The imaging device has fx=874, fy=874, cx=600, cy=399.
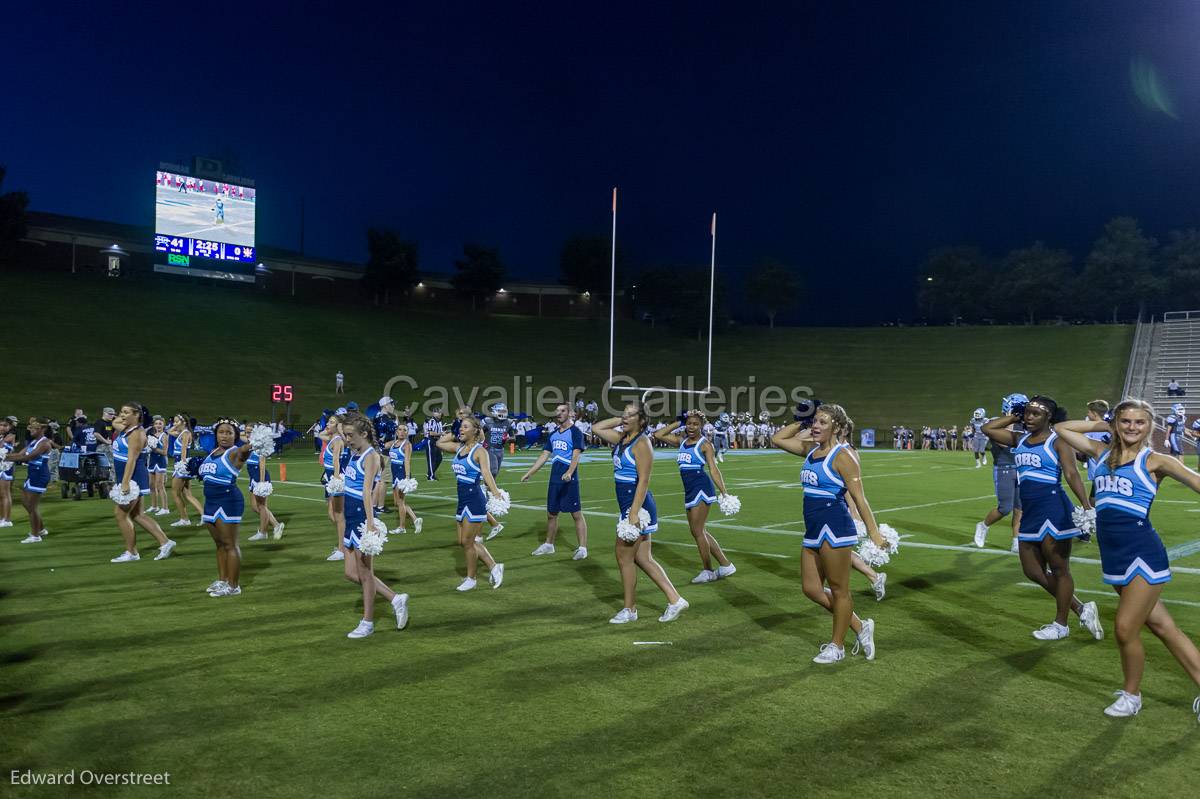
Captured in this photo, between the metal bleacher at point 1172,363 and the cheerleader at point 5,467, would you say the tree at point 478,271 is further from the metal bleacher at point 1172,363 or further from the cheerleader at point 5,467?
the cheerleader at point 5,467

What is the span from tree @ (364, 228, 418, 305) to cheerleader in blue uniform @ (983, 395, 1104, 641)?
215 feet

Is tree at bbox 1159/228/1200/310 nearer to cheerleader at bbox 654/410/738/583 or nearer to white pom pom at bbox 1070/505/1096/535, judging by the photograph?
cheerleader at bbox 654/410/738/583

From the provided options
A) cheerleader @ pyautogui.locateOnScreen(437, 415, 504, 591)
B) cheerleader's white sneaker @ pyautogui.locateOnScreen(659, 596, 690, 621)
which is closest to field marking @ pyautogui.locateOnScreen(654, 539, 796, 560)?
cheerleader's white sneaker @ pyautogui.locateOnScreen(659, 596, 690, 621)

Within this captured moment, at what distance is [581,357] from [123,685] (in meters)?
56.7

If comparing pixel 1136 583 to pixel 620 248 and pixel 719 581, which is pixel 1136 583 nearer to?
pixel 719 581

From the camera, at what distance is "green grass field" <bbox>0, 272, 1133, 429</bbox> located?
43.3m

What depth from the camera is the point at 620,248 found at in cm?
8212

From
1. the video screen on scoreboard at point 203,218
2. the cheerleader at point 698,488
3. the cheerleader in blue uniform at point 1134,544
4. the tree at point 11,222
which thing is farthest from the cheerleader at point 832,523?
the tree at point 11,222

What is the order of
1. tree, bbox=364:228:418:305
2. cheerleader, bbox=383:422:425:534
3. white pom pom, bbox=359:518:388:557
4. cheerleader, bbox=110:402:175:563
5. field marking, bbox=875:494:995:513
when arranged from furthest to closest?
tree, bbox=364:228:418:305
field marking, bbox=875:494:995:513
cheerleader, bbox=383:422:425:534
cheerleader, bbox=110:402:175:563
white pom pom, bbox=359:518:388:557

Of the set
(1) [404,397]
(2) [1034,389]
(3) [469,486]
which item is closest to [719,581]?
(3) [469,486]

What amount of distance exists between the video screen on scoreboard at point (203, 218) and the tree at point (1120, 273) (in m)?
74.1

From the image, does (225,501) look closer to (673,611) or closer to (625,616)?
(625,616)

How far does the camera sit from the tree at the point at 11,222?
178ft

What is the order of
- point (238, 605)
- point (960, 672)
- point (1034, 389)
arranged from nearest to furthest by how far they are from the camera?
point (960, 672) → point (238, 605) → point (1034, 389)
